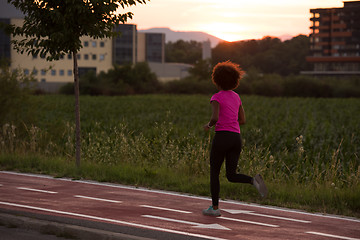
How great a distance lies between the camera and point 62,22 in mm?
10625

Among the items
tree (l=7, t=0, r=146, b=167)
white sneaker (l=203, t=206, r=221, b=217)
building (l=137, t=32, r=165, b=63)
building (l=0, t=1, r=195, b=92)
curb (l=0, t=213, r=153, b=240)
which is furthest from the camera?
building (l=137, t=32, r=165, b=63)

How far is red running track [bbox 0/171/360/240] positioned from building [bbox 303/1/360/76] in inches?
4890

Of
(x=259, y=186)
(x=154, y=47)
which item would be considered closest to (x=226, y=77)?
(x=259, y=186)

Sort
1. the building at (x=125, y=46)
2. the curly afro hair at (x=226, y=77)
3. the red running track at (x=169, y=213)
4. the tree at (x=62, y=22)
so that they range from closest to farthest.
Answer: the red running track at (x=169, y=213) → the curly afro hair at (x=226, y=77) → the tree at (x=62, y=22) → the building at (x=125, y=46)

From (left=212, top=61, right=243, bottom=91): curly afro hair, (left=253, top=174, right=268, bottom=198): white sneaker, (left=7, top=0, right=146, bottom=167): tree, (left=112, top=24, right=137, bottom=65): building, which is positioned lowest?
(left=253, top=174, right=268, bottom=198): white sneaker

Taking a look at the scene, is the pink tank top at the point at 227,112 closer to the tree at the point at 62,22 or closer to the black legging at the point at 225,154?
the black legging at the point at 225,154

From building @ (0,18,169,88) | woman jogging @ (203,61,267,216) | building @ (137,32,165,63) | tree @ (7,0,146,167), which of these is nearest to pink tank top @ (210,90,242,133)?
woman jogging @ (203,61,267,216)

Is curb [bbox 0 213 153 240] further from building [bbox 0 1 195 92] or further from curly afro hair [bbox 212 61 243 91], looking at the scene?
building [bbox 0 1 195 92]

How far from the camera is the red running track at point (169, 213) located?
21.0ft

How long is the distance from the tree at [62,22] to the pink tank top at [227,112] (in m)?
4.70

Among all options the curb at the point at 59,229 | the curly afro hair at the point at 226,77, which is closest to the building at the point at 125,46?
the curly afro hair at the point at 226,77

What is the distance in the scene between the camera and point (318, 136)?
23547mm

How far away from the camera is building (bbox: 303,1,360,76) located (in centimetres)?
13175

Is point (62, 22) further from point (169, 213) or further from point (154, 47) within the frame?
point (154, 47)
